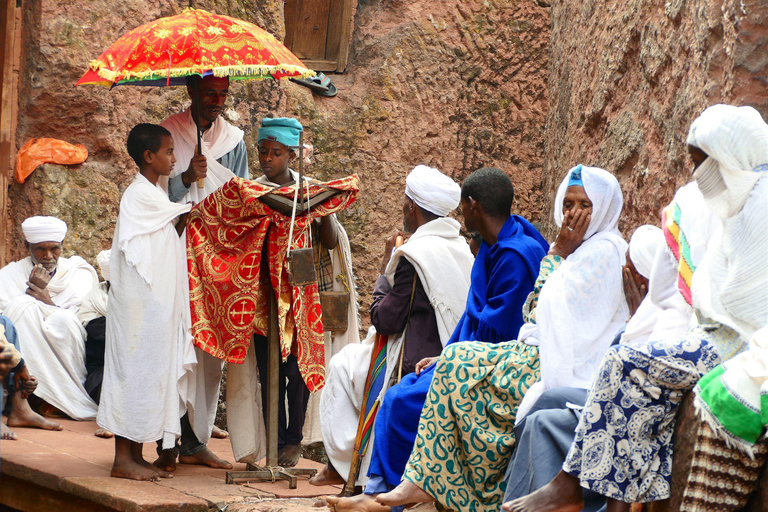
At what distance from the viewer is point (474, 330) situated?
4.79m

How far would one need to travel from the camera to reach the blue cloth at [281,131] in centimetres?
594

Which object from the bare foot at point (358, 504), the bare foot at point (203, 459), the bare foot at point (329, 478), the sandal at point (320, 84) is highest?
the sandal at point (320, 84)

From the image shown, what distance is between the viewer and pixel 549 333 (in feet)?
13.2

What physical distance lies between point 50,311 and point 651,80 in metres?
4.79

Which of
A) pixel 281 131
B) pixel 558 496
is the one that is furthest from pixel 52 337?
pixel 558 496

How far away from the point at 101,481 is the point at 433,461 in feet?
7.00

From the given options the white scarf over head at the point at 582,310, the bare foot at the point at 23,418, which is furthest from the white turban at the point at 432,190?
the bare foot at the point at 23,418

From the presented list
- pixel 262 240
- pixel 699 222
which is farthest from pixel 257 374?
pixel 699 222

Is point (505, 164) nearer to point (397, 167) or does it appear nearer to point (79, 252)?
point (397, 167)

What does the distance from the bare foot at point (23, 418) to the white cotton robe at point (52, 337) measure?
301mm

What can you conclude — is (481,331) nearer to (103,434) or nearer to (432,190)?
(432,190)

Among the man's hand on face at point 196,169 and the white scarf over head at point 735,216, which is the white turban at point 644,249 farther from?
the man's hand on face at point 196,169

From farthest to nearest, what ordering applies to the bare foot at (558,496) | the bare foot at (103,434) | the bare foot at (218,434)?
1. the bare foot at (218,434)
2. the bare foot at (103,434)
3. the bare foot at (558,496)

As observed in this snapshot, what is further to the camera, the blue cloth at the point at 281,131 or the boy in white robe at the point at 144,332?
the blue cloth at the point at 281,131
